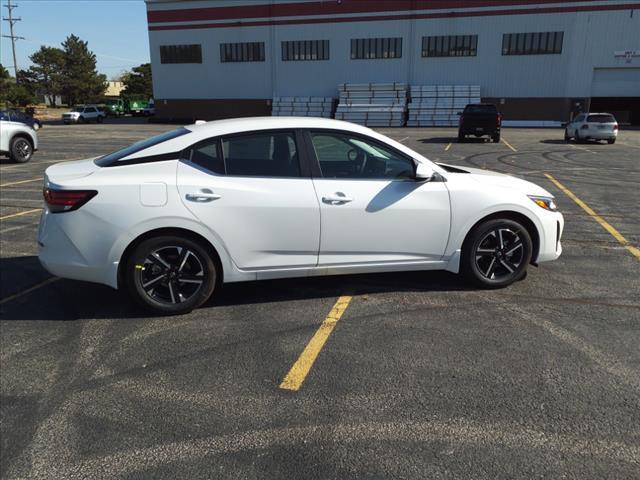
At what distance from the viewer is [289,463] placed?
264cm

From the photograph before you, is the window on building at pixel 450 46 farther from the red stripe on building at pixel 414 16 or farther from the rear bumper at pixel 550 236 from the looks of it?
the rear bumper at pixel 550 236

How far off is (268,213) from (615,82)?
133 ft

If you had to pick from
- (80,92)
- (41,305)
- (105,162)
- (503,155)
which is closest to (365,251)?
(105,162)

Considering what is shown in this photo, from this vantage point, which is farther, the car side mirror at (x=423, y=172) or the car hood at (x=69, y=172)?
the car side mirror at (x=423, y=172)

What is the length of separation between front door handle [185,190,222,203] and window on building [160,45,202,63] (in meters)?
44.4

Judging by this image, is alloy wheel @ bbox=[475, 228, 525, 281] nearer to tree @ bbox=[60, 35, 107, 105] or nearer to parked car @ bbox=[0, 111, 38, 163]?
parked car @ bbox=[0, 111, 38, 163]

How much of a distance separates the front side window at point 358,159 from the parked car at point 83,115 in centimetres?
4965

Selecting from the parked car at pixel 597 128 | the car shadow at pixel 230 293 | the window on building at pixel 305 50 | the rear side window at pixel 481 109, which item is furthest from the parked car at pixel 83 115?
the car shadow at pixel 230 293

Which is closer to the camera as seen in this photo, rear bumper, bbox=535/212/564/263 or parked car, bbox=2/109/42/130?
rear bumper, bbox=535/212/564/263

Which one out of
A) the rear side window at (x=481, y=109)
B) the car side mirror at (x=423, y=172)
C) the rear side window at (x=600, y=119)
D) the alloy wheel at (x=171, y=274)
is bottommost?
the alloy wheel at (x=171, y=274)

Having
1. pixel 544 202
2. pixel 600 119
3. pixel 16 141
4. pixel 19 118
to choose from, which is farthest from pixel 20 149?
pixel 600 119

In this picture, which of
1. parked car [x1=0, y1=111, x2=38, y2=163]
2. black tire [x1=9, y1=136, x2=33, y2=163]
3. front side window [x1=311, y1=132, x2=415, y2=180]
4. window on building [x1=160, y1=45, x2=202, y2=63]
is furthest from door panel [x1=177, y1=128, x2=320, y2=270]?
window on building [x1=160, y1=45, x2=202, y2=63]

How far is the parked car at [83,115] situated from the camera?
47.9 metres

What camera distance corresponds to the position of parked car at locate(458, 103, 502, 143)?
23000mm
